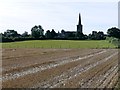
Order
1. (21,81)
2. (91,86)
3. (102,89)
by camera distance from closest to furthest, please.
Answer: (102,89) < (91,86) < (21,81)

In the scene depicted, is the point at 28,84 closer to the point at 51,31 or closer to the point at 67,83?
the point at 67,83

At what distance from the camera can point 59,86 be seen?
19719mm

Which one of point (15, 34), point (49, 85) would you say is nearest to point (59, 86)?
point (49, 85)

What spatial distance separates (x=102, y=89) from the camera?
18.8m

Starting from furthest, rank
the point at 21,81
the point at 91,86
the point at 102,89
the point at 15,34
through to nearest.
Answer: the point at 15,34
the point at 21,81
the point at 91,86
the point at 102,89

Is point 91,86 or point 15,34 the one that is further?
point 15,34

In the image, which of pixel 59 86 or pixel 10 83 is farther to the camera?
pixel 10 83

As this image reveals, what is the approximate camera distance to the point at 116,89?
18906 millimetres

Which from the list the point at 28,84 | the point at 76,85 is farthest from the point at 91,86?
the point at 28,84

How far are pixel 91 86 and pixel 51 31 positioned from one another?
176 meters

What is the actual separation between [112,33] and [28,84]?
17601cm

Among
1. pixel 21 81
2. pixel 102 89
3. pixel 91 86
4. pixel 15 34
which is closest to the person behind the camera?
pixel 102 89

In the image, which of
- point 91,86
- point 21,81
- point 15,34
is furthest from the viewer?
point 15,34

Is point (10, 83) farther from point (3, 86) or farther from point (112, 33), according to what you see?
point (112, 33)
